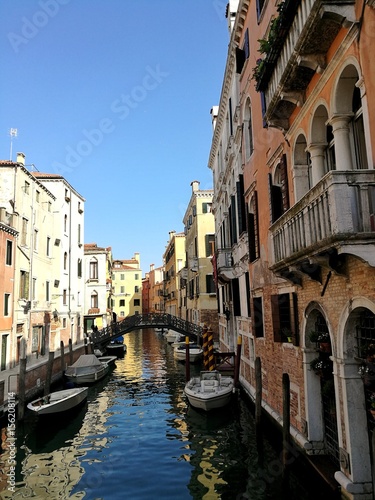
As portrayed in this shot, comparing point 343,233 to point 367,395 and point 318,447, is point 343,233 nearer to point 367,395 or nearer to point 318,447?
point 367,395

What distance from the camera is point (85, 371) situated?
1659 cm

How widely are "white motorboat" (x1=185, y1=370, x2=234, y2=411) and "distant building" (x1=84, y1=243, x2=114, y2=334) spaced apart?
73.2 ft

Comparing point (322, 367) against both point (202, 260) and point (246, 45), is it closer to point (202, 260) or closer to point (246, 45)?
point (246, 45)

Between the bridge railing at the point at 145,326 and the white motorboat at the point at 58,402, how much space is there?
40.3 feet

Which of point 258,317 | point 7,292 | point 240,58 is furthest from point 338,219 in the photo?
point 7,292

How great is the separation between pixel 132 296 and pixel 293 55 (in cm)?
5703

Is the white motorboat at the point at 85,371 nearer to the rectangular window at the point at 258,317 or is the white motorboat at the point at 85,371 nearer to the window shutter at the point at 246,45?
the rectangular window at the point at 258,317

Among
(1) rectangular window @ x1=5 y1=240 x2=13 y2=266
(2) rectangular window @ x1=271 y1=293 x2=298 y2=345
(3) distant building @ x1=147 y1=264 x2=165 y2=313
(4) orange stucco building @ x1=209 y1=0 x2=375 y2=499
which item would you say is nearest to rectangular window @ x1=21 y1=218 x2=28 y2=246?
(1) rectangular window @ x1=5 y1=240 x2=13 y2=266

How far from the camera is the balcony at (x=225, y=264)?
49.3ft

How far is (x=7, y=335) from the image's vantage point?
1644cm

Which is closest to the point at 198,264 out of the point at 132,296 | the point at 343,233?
the point at 343,233

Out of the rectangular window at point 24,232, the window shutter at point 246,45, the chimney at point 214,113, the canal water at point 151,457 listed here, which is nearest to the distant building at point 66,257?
the rectangular window at point 24,232

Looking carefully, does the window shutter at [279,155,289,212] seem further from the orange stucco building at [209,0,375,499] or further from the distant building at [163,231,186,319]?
the distant building at [163,231,186,319]

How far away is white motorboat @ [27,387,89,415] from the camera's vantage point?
1085 centimetres
